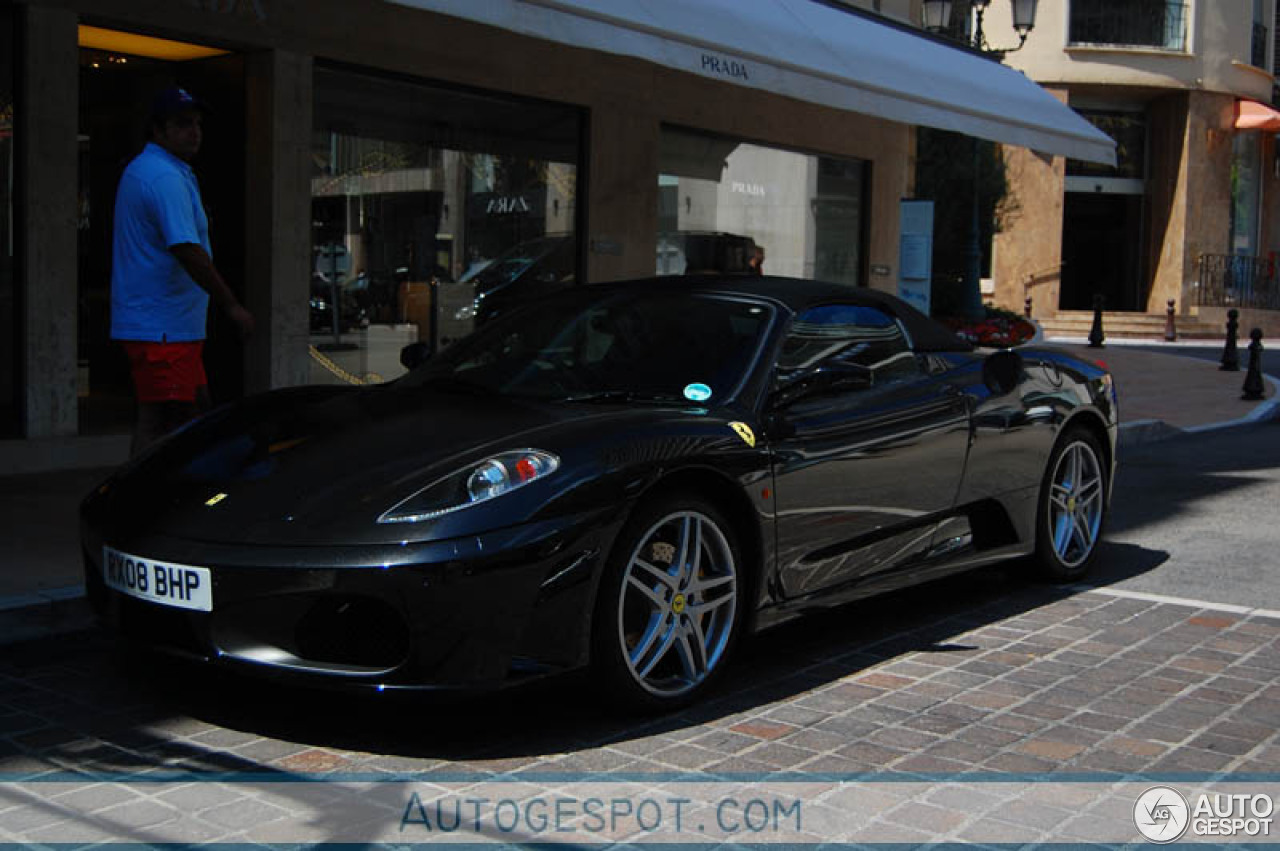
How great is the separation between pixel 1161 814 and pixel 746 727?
45.2 inches

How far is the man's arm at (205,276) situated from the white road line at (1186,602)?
143 inches

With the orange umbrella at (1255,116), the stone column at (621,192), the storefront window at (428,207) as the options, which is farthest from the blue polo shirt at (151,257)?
the orange umbrella at (1255,116)

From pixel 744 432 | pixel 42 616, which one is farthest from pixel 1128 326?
pixel 42 616

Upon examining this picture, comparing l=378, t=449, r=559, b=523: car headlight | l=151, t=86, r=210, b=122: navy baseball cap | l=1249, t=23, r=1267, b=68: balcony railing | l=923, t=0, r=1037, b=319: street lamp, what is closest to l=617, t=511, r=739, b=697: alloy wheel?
l=378, t=449, r=559, b=523: car headlight

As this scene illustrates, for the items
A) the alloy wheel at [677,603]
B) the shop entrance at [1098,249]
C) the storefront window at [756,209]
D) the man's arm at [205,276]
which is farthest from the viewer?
the shop entrance at [1098,249]

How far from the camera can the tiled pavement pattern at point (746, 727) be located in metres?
3.41

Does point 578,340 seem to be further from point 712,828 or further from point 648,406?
point 712,828

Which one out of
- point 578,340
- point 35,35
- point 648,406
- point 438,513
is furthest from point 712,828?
point 35,35

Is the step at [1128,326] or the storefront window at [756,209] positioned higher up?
the storefront window at [756,209]

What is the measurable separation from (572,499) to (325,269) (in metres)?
6.98

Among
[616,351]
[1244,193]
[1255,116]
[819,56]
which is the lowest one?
[616,351]

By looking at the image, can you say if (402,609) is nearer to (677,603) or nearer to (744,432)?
(677,603)

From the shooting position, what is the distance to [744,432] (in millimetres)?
4387

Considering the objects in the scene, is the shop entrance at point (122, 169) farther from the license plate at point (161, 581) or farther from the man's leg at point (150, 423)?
the license plate at point (161, 581)
